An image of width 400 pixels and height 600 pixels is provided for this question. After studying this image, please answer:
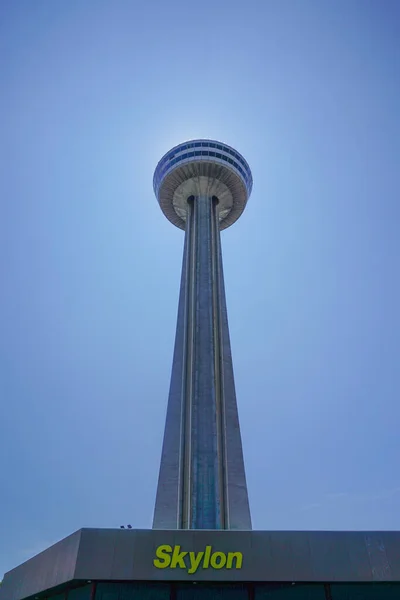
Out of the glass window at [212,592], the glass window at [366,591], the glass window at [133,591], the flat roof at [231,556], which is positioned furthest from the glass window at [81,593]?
the glass window at [366,591]

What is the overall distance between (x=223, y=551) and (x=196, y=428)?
61.8 ft

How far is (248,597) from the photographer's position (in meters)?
22.8

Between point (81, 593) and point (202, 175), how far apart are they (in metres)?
46.8

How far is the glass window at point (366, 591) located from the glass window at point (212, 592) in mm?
4838

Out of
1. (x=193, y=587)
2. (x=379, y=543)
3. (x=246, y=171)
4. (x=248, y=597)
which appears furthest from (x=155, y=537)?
(x=246, y=171)

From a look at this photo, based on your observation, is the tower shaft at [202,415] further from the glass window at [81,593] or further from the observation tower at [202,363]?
the glass window at [81,593]

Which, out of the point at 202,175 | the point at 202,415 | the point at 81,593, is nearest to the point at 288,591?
the point at 81,593

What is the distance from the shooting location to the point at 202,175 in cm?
5788

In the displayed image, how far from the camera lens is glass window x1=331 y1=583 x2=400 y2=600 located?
23.2m

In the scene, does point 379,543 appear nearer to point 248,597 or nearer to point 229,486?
point 248,597

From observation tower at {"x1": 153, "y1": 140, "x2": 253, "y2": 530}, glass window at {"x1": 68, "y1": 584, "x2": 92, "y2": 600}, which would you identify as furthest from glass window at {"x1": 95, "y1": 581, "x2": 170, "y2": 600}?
observation tower at {"x1": 153, "y1": 140, "x2": 253, "y2": 530}

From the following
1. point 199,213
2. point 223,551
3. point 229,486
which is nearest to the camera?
point 223,551

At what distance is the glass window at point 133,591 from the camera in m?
22.9

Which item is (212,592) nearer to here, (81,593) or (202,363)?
(81,593)
